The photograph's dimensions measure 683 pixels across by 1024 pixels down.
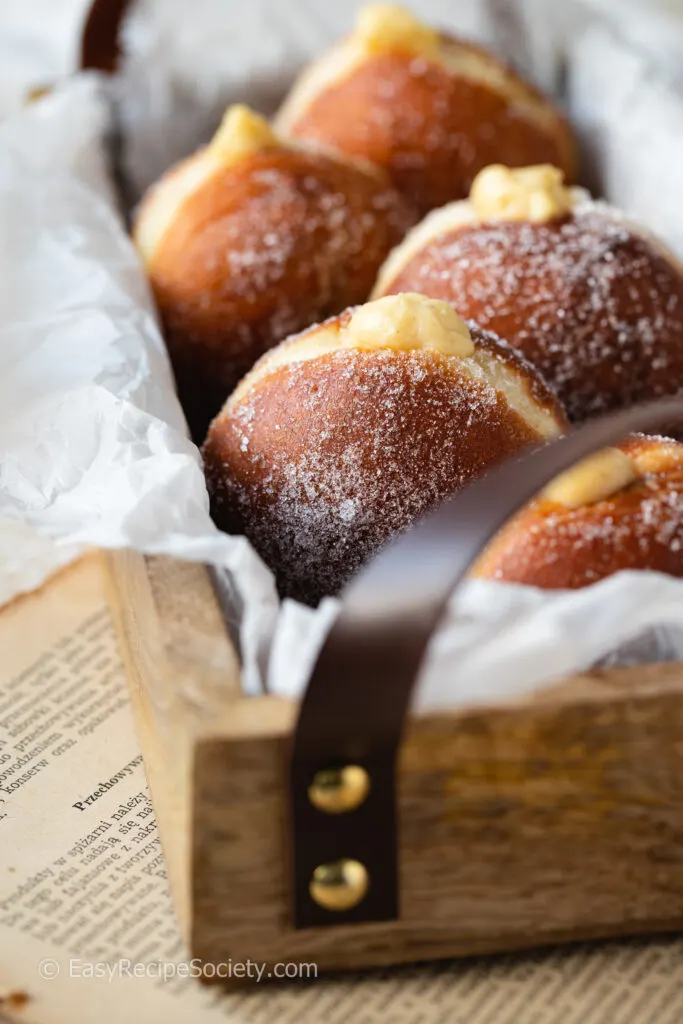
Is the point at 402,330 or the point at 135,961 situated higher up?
the point at 402,330

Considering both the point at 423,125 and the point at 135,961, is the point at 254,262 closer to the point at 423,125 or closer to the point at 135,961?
the point at 423,125

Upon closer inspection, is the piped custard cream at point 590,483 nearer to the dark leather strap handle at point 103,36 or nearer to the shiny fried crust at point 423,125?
the shiny fried crust at point 423,125

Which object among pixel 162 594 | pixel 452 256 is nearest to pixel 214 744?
pixel 162 594

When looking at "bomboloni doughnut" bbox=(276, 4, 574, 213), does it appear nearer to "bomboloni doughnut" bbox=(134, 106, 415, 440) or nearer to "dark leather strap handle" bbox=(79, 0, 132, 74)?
"bomboloni doughnut" bbox=(134, 106, 415, 440)

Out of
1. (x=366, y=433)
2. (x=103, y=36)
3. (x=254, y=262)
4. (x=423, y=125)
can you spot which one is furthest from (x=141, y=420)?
(x=103, y=36)

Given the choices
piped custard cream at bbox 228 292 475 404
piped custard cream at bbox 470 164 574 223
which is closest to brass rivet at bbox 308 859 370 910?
piped custard cream at bbox 228 292 475 404

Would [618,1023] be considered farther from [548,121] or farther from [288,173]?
[548,121]
